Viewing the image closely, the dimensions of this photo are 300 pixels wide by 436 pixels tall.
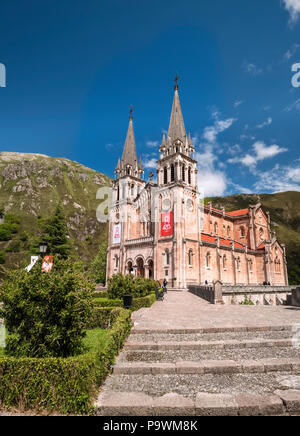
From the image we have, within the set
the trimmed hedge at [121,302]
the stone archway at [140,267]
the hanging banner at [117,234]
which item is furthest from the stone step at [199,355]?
the hanging banner at [117,234]

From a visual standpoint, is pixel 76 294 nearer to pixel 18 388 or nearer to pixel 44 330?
pixel 44 330

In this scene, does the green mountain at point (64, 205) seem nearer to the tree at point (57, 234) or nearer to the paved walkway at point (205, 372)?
the tree at point (57, 234)

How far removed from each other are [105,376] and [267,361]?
166 inches

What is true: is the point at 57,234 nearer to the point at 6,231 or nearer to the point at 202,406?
the point at 202,406

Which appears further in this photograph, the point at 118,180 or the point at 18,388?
the point at 118,180

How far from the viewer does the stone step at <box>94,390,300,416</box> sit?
428 cm

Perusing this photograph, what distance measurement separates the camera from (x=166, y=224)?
36.2 m

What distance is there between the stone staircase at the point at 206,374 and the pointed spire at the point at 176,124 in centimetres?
3589

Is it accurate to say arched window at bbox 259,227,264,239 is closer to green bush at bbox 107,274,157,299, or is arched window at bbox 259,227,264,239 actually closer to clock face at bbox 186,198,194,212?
clock face at bbox 186,198,194,212

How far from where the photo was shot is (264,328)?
31.3ft

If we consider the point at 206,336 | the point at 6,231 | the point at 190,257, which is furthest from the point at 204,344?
the point at 6,231

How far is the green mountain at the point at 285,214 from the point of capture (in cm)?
8095

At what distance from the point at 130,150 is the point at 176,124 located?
469 inches

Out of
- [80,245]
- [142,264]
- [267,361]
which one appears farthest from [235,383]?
[80,245]
